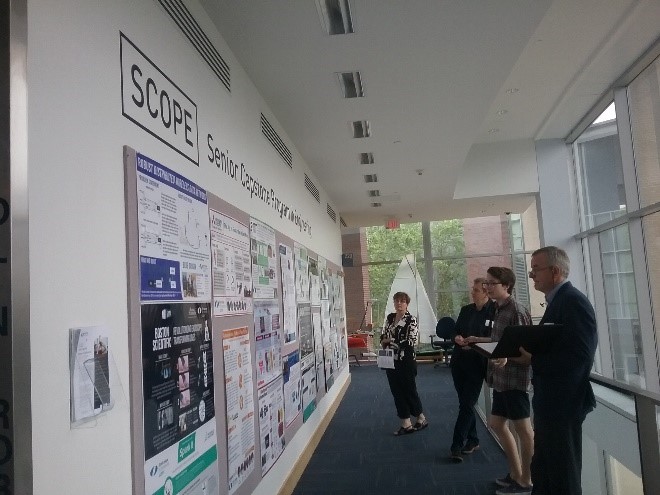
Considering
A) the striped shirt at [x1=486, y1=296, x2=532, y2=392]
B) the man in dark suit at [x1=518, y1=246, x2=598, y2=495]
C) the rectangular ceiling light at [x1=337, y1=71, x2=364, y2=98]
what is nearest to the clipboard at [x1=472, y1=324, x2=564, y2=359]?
the man in dark suit at [x1=518, y1=246, x2=598, y2=495]

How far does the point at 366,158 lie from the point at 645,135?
3.19 metres

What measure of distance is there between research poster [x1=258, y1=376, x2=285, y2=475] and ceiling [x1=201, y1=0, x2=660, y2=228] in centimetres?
218

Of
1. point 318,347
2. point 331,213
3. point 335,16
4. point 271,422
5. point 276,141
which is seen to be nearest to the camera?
point 335,16

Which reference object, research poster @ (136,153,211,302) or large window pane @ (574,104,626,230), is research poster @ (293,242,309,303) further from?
large window pane @ (574,104,626,230)

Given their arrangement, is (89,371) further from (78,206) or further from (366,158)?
(366,158)

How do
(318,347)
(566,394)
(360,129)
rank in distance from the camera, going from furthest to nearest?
(318,347)
(360,129)
(566,394)

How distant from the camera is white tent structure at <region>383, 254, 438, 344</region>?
12.3m

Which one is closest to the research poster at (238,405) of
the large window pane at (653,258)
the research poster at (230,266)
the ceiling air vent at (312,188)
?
the research poster at (230,266)

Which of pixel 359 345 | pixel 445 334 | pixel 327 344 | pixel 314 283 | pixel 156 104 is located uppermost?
pixel 156 104

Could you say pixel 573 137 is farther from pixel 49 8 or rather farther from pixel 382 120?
pixel 49 8

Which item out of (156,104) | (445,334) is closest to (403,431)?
(156,104)

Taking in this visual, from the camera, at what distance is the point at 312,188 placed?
21.6 feet

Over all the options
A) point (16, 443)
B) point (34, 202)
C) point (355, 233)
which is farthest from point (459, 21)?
point (355, 233)

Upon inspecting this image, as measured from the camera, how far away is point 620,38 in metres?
5.29
